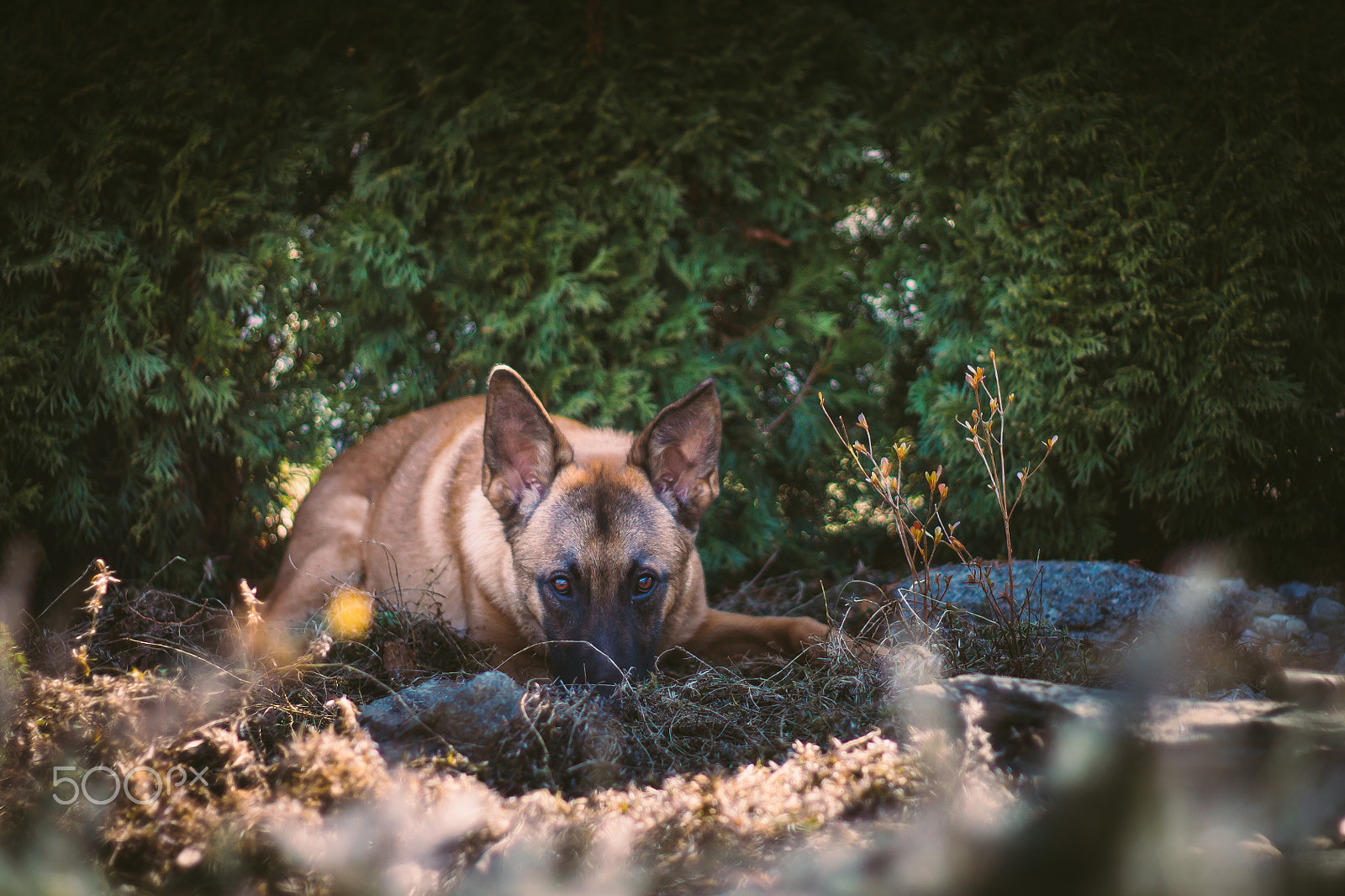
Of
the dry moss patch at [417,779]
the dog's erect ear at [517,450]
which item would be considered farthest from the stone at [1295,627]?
the dog's erect ear at [517,450]

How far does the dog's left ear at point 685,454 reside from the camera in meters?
3.66

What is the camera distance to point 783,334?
17.0ft

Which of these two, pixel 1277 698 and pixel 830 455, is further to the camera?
pixel 830 455

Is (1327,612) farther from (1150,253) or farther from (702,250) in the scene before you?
(702,250)

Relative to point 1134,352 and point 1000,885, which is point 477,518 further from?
point 1134,352

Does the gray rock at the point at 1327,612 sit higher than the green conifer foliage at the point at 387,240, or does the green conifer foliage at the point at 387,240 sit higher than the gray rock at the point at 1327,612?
the green conifer foliage at the point at 387,240

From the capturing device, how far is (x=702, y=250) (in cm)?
521

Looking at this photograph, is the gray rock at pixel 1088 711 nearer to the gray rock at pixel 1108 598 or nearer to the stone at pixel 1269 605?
the gray rock at pixel 1108 598

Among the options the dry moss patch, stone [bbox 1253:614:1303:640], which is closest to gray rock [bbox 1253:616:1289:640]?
stone [bbox 1253:614:1303:640]

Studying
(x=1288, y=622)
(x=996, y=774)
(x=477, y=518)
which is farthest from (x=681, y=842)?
(x=1288, y=622)

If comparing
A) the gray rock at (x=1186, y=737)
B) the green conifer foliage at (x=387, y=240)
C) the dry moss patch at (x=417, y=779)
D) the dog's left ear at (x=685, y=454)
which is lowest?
the dry moss patch at (x=417, y=779)

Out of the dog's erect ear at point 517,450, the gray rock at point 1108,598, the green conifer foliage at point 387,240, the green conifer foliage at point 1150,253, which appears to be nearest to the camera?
the dog's erect ear at point 517,450

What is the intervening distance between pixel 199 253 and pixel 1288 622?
601 centimetres

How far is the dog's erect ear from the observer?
11.6ft
